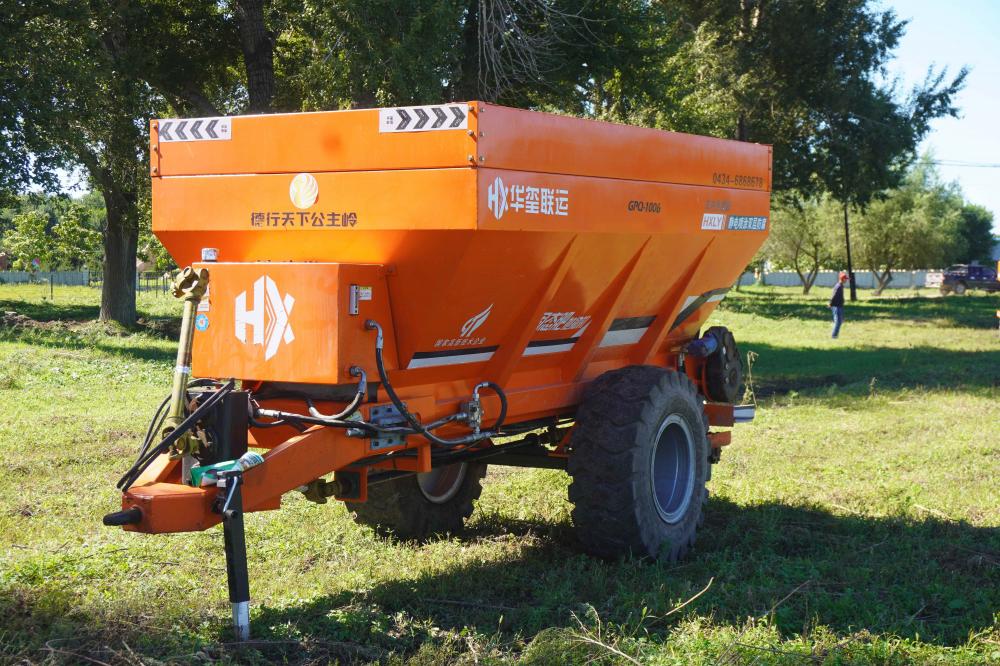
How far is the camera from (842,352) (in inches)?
901

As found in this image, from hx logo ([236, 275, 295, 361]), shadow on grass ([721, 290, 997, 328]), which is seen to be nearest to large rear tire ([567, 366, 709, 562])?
hx logo ([236, 275, 295, 361])

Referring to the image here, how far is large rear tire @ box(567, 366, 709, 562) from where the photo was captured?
21.1ft

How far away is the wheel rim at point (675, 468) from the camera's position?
712 cm

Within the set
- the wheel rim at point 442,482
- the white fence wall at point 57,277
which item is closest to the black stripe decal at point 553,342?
the wheel rim at point 442,482

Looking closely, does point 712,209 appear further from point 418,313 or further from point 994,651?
point 994,651

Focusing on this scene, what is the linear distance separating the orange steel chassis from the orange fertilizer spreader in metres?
0.01

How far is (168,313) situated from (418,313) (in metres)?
23.3

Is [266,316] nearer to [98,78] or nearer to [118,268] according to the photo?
[98,78]

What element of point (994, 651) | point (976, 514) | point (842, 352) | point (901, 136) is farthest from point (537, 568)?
point (901, 136)

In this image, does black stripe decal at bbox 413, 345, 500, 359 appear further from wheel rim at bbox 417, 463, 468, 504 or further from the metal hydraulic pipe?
wheel rim at bbox 417, 463, 468, 504

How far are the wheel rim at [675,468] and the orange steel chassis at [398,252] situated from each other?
82 cm

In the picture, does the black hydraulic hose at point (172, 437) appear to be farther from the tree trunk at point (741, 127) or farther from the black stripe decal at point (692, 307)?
the tree trunk at point (741, 127)

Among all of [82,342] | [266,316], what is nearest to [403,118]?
[266,316]

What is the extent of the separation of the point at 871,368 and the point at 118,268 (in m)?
16.0
